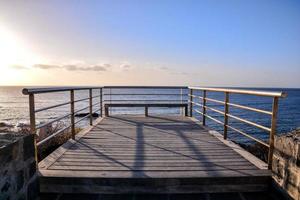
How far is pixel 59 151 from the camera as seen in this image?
367 centimetres

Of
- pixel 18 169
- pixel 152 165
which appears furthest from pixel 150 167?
pixel 18 169

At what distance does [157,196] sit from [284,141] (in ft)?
4.70

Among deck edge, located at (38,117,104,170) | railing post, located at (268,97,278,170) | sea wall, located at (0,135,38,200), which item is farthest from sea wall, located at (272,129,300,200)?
deck edge, located at (38,117,104,170)

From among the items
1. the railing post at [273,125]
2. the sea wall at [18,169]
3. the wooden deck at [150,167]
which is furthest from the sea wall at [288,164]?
the sea wall at [18,169]

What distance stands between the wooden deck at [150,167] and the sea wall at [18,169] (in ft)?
1.02

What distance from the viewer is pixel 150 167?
3.04m

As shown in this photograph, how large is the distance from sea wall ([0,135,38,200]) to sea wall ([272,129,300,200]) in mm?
2459

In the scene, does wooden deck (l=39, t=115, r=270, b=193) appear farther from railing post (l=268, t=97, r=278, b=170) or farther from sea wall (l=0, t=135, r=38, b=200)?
sea wall (l=0, t=135, r=38, b=200)

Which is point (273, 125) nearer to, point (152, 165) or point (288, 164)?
point (288, 164)

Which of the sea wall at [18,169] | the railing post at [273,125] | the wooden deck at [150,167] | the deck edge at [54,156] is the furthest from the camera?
the deck edge at [54,156]

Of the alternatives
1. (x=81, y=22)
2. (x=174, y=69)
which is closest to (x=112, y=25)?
(x=81, y=22)

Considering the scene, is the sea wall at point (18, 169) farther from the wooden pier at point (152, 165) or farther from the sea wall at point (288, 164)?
the sea wall at point (288, 164)

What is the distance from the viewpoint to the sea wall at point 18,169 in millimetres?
1904

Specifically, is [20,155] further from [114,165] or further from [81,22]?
[81,22]
